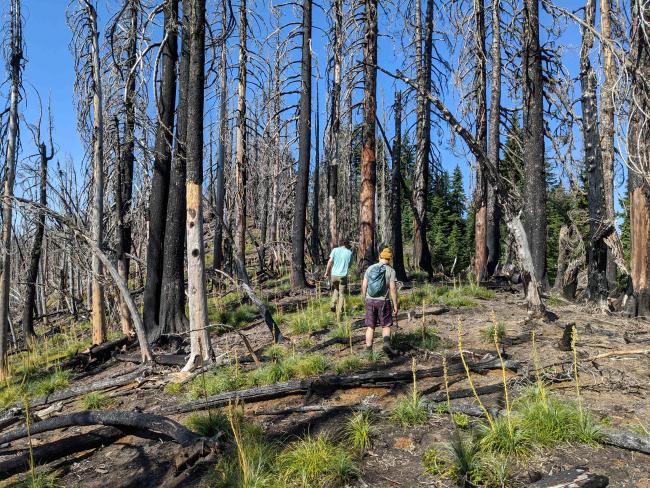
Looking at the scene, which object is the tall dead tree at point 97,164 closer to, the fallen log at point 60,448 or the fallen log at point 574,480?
the fallen log at point 60,448

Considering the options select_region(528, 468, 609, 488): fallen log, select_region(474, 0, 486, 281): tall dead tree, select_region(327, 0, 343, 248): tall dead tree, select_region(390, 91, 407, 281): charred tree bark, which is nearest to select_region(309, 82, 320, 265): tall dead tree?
select_region(327, 0, 343, 248): tall dead tree

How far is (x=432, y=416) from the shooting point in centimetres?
483

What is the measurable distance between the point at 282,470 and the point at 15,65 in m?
11.2

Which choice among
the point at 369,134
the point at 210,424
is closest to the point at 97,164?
the point at 369,134

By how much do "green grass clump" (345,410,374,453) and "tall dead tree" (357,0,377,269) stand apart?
795cm

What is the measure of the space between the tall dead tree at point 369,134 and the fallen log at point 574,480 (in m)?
9.11

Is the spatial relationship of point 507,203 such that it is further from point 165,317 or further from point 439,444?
point 165,317

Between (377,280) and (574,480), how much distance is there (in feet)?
13.4

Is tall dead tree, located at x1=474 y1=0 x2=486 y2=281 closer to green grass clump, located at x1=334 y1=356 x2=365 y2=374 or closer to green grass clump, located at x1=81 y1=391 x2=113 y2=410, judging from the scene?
green grass clump, located at x1=334 y1=356 x2=365 y2=374

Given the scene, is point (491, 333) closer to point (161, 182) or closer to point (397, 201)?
point (161, 182)

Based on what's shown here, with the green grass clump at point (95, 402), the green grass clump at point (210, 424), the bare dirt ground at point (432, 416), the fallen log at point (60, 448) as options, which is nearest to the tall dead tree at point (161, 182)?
the bare dirt ground at point (432, 416)

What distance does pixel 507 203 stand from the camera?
25.9ft

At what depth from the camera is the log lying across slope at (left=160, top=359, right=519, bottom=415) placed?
584cm

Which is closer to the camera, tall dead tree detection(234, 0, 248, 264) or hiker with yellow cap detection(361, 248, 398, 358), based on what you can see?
hiker with yellow cap detection(361, 248, 398, 358)
